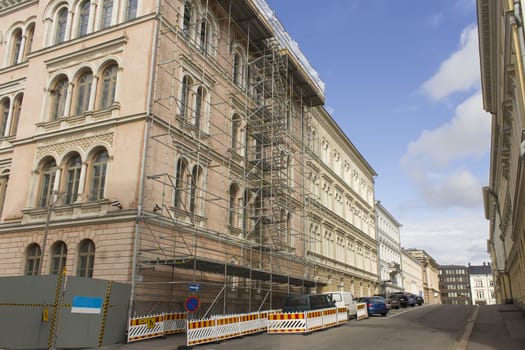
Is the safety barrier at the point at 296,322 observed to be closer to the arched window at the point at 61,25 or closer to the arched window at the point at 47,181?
the arched window at the point at 47,181

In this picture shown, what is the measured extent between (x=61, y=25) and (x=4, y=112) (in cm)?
614

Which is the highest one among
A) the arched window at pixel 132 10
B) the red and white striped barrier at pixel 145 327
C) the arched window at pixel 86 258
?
the arched window at pixel 132 10

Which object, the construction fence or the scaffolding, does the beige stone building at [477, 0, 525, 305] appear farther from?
the scaffolding

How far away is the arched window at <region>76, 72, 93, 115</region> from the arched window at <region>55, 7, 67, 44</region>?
3.00 metres

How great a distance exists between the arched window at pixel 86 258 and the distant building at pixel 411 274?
64718 mm

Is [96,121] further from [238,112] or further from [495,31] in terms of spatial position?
[495,31]

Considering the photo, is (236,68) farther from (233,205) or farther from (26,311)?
(26,311)

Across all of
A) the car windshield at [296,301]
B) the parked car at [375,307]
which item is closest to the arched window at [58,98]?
the car windshield at [296,301]

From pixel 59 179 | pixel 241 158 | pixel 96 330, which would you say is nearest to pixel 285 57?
pixel 241 158

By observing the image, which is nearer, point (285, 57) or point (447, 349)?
point (447, 349)

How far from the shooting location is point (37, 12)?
2608cm

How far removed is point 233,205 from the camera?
26.0 meters

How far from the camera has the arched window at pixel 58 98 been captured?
22969mm

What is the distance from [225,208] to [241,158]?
11.9ft
